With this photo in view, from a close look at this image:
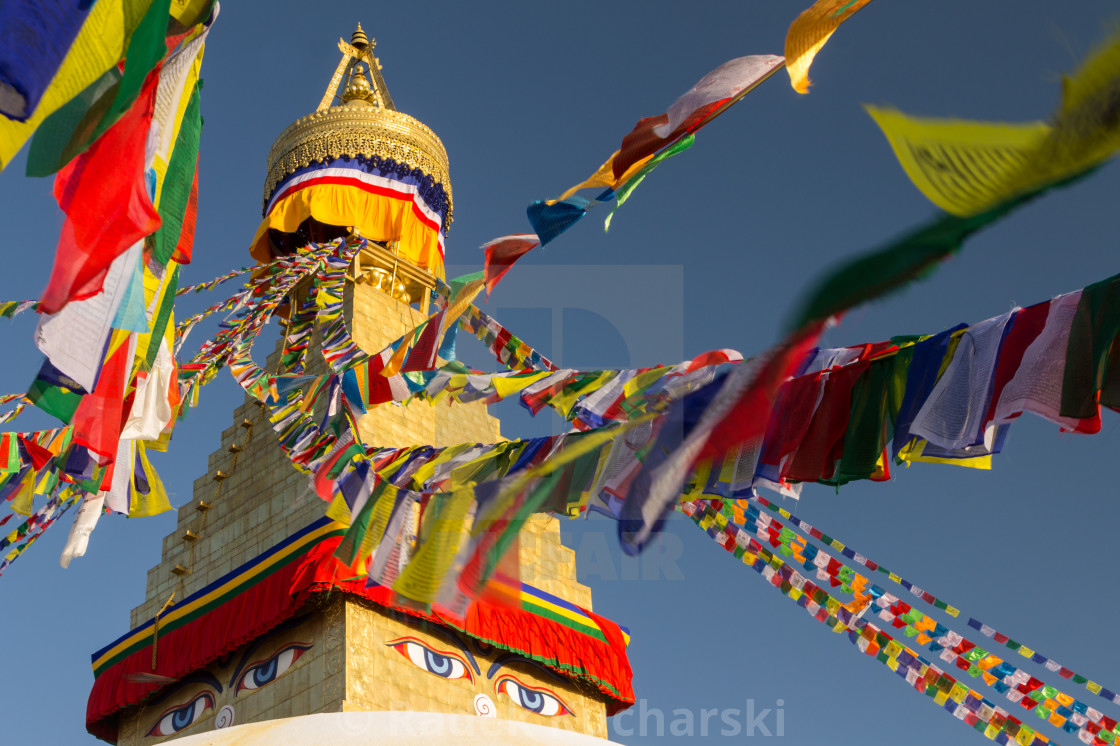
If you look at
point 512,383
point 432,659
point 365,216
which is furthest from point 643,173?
point 365,216

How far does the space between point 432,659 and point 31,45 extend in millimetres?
5761

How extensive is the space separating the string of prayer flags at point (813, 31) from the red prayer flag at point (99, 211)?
2.25 metres

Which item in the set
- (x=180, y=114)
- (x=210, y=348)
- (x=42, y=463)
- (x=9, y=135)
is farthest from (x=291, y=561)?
(x=9, y=135)

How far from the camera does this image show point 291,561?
7980mm

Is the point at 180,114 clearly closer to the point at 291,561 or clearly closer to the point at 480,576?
the point at 480,576

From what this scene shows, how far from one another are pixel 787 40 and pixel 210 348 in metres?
5.50

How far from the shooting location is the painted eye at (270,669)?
7840 millimetres

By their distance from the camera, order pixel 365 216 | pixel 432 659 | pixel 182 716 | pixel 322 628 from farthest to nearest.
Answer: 1. pixel 365 216
2. pixel 182 716
3. pixel 432 659
4. pixel 322 628

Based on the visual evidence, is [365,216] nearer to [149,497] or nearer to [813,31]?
[149,497]

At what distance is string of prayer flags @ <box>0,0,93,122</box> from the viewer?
9.62 ft

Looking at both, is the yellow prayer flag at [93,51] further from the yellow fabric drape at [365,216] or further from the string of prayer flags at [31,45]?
the yellow fabric drape at [365,216]

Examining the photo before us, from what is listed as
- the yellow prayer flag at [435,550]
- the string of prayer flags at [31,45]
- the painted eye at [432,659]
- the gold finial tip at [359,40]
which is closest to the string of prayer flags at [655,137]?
the yellow prayer flag at [435,550]

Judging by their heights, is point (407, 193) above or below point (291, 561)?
above

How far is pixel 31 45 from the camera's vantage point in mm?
2998
